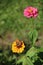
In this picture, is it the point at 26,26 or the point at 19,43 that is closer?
the point at 19,43

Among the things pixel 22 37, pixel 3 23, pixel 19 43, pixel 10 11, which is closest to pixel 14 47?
pixel 19 43

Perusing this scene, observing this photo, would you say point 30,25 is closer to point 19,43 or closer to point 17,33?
point 17,33

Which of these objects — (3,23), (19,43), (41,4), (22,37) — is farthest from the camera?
(41,4)

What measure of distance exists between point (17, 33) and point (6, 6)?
1.95 feet

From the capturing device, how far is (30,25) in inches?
118

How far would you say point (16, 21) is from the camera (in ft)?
10.3

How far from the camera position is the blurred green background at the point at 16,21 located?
292cm

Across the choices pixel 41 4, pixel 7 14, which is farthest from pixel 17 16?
pixel 41 4

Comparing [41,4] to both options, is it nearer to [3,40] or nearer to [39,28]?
[39,28]

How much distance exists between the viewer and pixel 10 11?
3326 millimetres

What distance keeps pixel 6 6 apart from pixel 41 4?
1.64 ft

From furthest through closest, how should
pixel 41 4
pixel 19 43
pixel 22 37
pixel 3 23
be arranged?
pixel 41 4, pixel 3 23, pixel 22 37, pixel 19 43

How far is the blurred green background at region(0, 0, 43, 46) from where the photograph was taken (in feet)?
9.57

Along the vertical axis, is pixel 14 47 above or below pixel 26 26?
above
